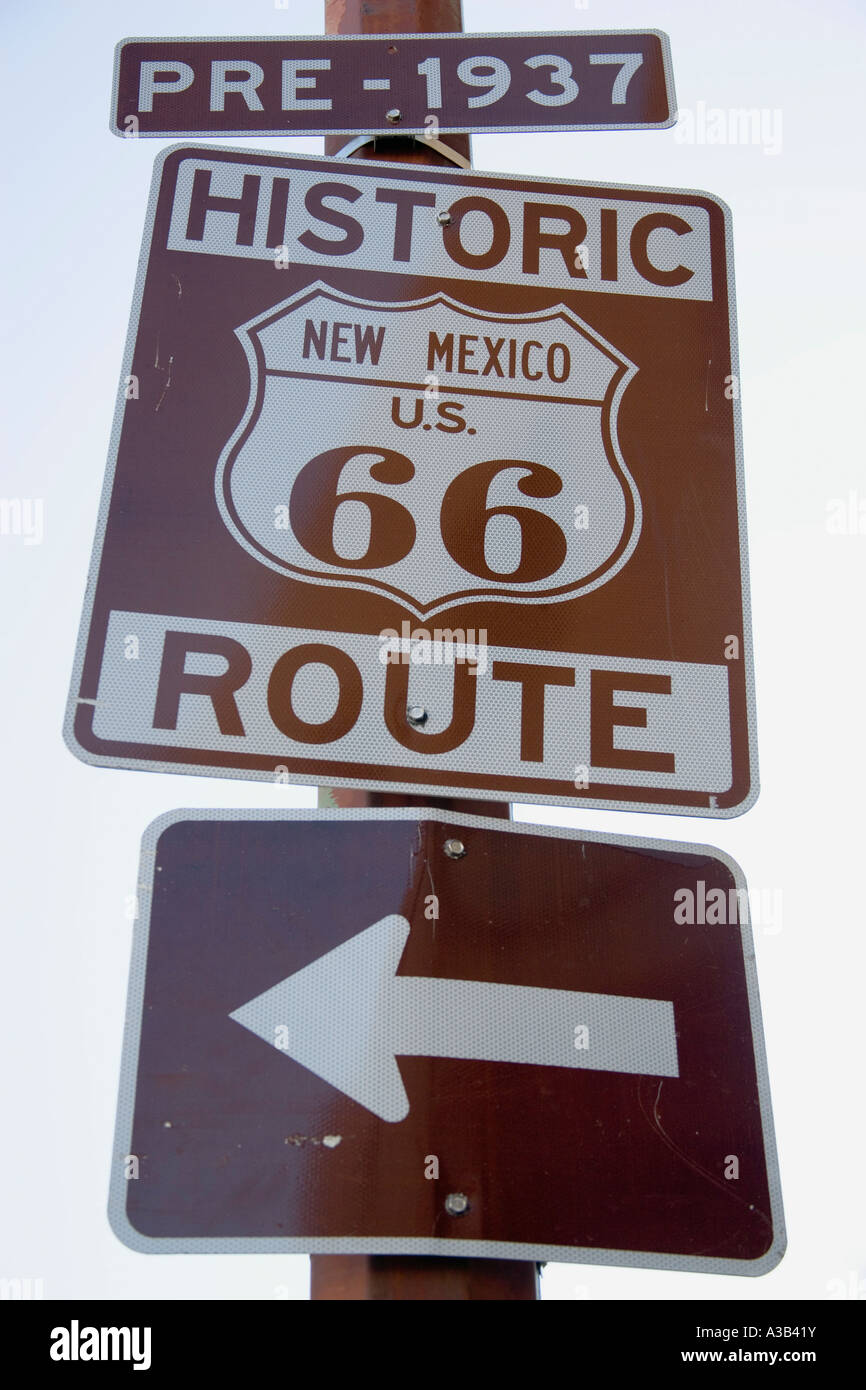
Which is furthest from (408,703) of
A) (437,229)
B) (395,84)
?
(395,84)

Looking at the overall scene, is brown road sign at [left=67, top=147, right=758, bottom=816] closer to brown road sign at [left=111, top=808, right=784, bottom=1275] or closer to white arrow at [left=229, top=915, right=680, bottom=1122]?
brown road sign at [left=111, top=808, right=784, bottom=1275]

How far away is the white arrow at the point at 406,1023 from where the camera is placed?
1309 mm

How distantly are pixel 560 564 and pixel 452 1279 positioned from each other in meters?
0.80

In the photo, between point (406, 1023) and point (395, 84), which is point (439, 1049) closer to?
point (406, 1023)

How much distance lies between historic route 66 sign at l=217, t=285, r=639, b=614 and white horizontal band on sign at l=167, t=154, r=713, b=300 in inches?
3.5

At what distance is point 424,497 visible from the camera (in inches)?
65.4

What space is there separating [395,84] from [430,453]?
802mm

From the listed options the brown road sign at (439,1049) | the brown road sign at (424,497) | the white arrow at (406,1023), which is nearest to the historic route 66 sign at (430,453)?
the brown road sign at (424,497)

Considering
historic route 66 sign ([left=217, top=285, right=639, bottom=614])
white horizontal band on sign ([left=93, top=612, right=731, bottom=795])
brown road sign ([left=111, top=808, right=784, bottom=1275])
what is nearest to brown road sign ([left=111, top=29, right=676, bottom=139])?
historic route 66 sign ([left=217, top=285, right=639, bottom=614])

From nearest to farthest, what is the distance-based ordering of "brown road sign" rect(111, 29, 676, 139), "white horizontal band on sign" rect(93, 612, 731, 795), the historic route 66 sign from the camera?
"white horizontal band on sign" rect(93, 612, 731, 795), the historic route 66 sign, "brown road sign" rect(111, 29, 676, 139)

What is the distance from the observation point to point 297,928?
54.2 inches

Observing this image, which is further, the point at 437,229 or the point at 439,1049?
the point at 437,229

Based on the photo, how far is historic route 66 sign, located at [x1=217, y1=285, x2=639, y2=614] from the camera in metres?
1.61
